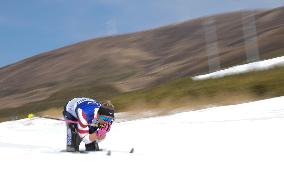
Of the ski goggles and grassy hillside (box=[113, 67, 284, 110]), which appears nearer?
the ski goggles

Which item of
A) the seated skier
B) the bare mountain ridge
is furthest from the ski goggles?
the bare mountain ridge

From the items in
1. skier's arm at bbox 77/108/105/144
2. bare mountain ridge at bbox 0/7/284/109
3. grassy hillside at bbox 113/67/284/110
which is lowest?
skier's arm at bbox 77/108/105/144

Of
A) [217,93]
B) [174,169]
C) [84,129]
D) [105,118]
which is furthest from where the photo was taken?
[217,93]

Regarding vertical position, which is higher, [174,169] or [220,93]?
[220,93]

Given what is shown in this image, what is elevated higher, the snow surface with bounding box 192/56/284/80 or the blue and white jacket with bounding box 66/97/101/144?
the snow surface with bounding box 192/56/284/80

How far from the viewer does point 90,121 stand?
1177 cm

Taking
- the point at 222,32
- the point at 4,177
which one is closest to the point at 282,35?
the point at 222,32

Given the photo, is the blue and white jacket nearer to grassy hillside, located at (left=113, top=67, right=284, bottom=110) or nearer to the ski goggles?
the ski goggles

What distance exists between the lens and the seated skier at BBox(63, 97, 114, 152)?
11680 mm

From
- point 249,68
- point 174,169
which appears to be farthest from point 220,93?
point 174,169

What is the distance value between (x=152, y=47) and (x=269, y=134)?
183 m

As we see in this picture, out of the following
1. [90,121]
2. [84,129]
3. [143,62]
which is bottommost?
[84,129]

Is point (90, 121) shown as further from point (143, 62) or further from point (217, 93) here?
point (143, 62)

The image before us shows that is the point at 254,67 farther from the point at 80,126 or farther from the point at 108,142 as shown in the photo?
the point at 80,126
